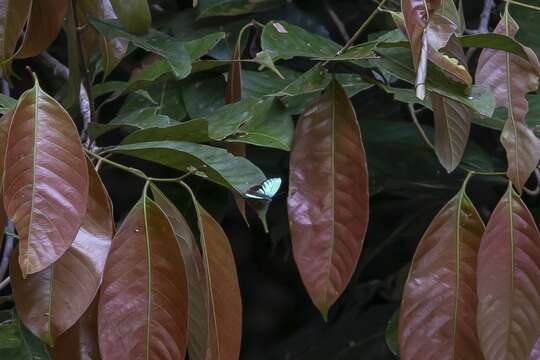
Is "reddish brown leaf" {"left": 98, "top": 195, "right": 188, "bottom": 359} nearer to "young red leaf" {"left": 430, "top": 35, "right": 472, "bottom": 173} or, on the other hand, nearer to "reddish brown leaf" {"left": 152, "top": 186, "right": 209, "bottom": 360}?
"reddish brown leaf" {"left": 152, "top": 186, "right": 209, "bottom": 360}

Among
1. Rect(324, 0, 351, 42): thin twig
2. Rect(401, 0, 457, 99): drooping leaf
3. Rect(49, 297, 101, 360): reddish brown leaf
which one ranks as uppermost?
Rect(401, 0, 457, 99): drooping leaf

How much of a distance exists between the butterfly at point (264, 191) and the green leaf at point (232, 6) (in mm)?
581

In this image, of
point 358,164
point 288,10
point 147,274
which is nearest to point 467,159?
point 288,10

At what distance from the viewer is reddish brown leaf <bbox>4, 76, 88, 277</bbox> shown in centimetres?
66

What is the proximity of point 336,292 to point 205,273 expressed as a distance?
4.6 inches

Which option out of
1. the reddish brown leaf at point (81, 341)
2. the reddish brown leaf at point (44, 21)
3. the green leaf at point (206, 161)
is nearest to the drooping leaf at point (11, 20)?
the reddish brown leaf at point (44, 21)

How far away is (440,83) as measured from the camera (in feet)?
2.63

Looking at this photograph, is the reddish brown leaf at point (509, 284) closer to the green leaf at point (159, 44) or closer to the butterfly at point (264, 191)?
the butterfly at point (264, 191)

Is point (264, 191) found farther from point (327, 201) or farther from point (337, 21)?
point (337, 21)

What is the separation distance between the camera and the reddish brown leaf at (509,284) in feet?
2.55

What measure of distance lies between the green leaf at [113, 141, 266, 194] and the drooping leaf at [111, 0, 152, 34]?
0.19 metres

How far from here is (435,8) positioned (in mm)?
756

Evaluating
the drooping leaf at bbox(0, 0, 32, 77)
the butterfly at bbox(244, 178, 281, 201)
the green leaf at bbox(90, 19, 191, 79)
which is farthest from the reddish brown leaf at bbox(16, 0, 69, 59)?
the butterfly at bbox(244, 178, 281, 201)

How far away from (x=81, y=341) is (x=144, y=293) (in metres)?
0.10
